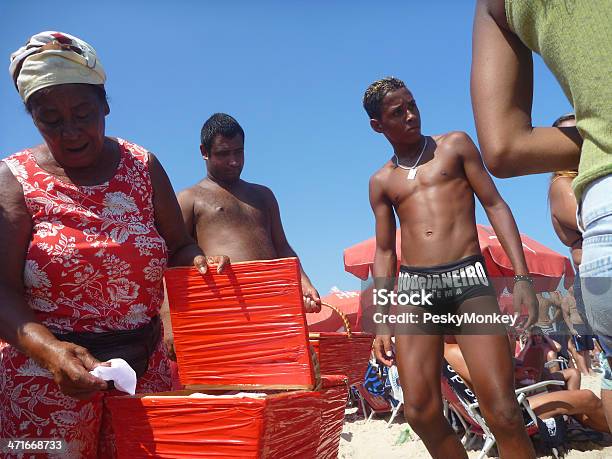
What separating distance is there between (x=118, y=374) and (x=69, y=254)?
0.50 m

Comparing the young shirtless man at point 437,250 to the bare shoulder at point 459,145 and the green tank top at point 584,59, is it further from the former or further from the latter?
the green tank top at point 584,59

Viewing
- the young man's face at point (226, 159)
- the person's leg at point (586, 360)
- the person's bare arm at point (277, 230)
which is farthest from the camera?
the person's leg at point (586, 360)

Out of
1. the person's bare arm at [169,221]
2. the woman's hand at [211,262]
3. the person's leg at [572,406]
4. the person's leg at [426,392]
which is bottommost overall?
the person's leg at [572,406]

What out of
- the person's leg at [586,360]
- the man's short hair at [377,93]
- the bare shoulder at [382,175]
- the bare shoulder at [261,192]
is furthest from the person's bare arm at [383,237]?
the person's leg at [586,360]

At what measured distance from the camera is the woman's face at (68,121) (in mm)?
1951

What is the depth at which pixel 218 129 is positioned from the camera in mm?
4262

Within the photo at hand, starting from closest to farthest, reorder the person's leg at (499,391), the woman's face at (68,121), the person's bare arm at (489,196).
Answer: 1. the woman's face at (68,121)
2. the person's leg at (499,391)
3. the person's bare arm at (489,196)

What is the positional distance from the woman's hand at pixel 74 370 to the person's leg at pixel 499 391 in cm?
210

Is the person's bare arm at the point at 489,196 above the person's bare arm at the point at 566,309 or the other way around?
above

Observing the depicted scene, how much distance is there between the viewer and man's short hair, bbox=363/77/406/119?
3.89 meters

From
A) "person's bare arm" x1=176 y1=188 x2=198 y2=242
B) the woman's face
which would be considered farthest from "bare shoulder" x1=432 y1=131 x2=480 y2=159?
the woman's face

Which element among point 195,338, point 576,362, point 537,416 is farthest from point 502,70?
point 576,362

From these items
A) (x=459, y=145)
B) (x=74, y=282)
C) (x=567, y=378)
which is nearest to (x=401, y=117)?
(x=459, y=145)

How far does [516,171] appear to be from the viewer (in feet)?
4.27
